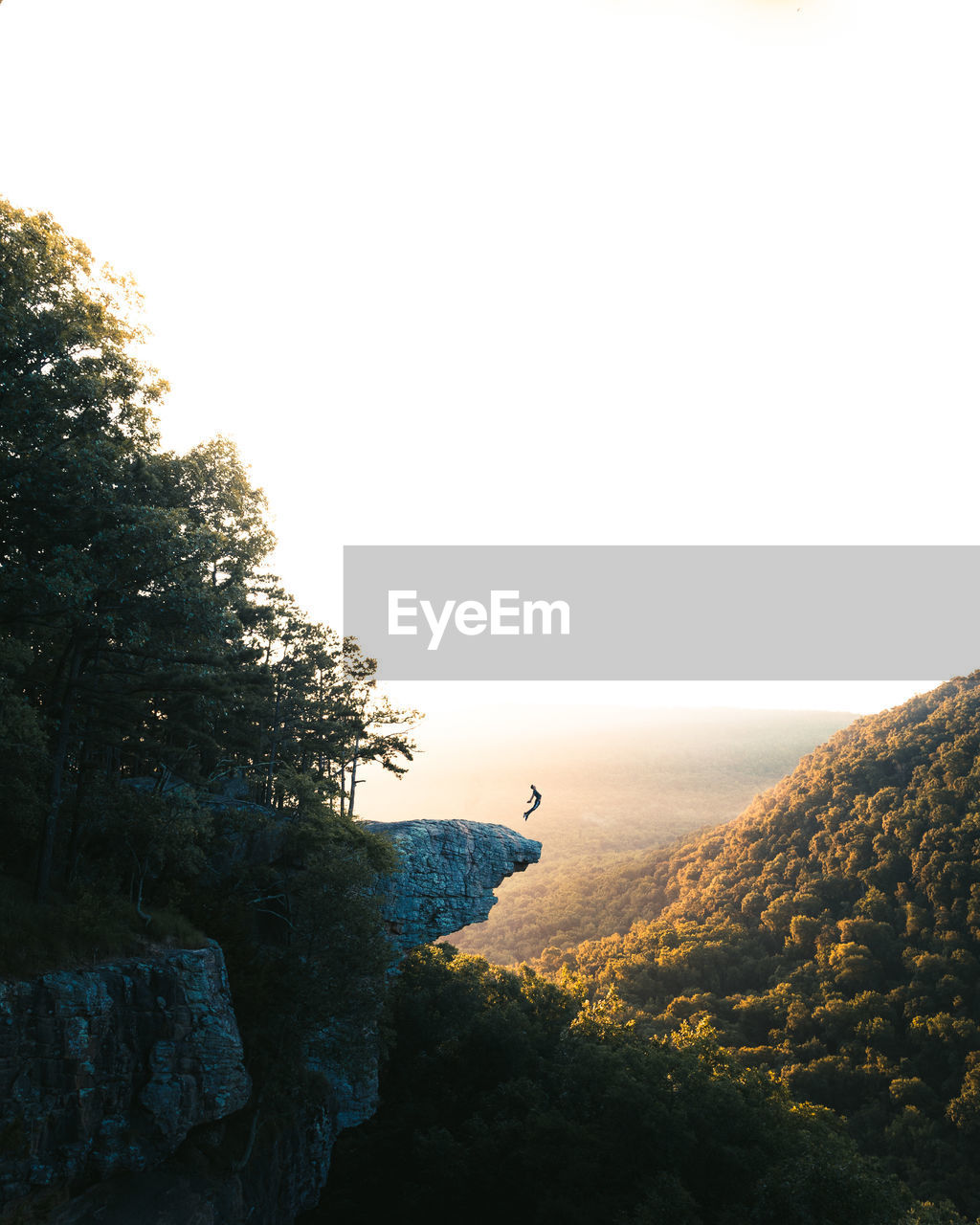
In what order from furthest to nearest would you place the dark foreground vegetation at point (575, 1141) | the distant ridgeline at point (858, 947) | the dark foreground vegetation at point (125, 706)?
the distant ridgeline at point (858, 947) → the dark foreground vegetation at point (575, 1141) → the dark foreground vegetation at point (125, 706)

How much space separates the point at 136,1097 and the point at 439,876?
1423 centimetres

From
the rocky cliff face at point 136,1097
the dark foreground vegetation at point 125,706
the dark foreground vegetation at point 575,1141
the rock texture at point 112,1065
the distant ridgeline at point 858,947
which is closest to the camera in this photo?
the rock texture at point 112,1065

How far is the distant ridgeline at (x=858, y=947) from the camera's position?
1683 inches

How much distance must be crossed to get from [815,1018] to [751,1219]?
2907 centimetres

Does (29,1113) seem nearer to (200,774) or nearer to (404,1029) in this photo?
(200,774)

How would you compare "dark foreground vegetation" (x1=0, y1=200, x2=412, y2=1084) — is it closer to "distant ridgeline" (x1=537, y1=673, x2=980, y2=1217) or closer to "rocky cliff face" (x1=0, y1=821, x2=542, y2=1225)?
"rocky cliff face" (x1=0, y1=821, x2=542, y2=1225)

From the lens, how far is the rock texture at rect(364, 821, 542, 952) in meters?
28.0

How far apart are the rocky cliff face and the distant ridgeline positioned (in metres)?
31.5

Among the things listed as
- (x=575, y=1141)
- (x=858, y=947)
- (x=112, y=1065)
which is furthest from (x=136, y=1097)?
(x=858, y=947)

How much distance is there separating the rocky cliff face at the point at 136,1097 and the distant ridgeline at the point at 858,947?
103 feet

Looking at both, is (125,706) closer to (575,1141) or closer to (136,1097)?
(136,1097)

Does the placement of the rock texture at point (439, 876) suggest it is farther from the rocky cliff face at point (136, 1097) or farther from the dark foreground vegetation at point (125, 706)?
the rocky cliff face at point (136, 1097)

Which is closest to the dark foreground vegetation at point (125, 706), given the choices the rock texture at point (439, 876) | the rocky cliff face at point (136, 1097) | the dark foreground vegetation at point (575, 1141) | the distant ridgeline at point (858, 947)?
the rocky cliff face at point (136, 1097)

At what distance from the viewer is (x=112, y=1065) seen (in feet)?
52.3
